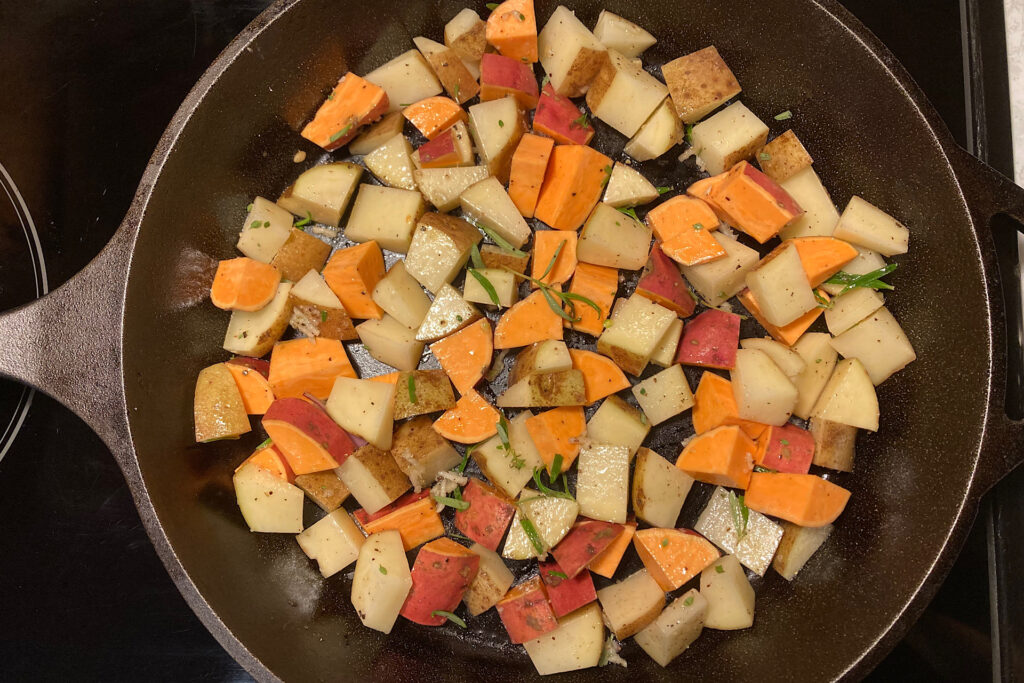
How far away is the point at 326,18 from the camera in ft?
6.77

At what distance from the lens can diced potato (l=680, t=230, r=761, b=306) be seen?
6.80ft

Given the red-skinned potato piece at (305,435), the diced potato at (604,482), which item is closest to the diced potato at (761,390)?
the diced potato at (604,482)

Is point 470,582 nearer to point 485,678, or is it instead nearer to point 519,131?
point 485,678

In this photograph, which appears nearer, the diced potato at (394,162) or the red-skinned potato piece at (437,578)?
the red-skinned potato piece at (437,578)

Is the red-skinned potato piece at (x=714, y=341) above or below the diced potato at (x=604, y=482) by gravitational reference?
above

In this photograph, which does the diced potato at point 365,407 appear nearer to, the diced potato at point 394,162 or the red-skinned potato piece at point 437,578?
the red-skinned potato piece at point 437,578

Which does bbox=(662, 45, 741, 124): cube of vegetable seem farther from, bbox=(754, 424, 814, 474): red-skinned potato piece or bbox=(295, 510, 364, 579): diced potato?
bbox=(295, 510, 364, 579): diced potato

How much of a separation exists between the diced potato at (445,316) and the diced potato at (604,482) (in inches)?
21.9

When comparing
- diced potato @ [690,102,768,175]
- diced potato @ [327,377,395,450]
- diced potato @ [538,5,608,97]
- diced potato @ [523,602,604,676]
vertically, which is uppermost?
diced potato @ [538,5,608,97]

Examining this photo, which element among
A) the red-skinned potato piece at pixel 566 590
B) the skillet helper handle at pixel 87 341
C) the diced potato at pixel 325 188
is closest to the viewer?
the skillet helper handle at pixel 87 341

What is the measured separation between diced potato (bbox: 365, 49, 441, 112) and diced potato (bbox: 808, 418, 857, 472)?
1.62 meters

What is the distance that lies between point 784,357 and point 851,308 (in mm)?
258

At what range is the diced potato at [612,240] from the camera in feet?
6.88

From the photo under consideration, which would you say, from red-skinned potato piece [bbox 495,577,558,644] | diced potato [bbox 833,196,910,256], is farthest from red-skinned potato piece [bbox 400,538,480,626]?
diced potato [bbox 833,196,910,256]
